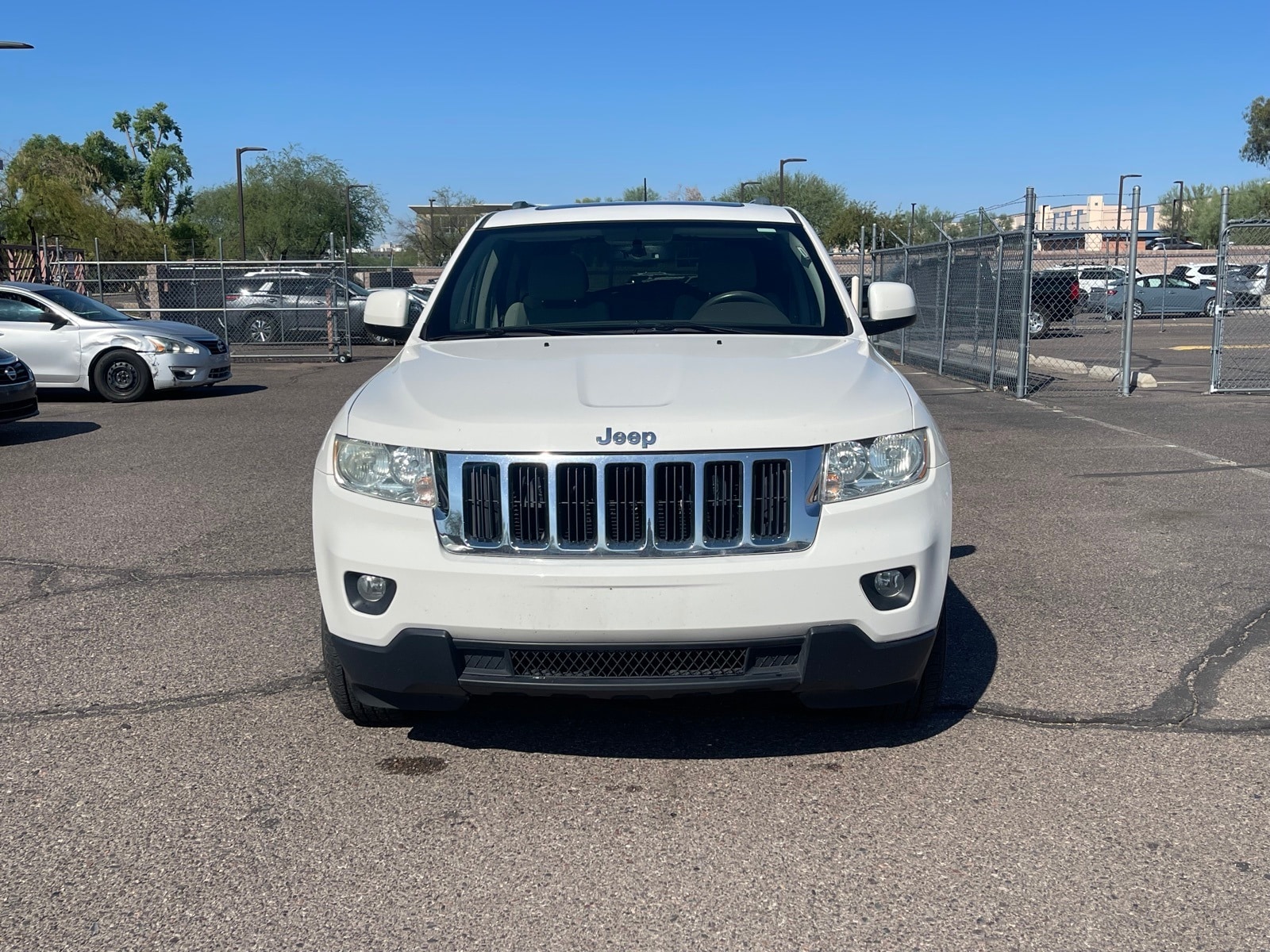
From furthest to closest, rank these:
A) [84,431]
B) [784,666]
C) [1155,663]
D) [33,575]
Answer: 1. [84,431]
2. [33,575]
3. [1155,663]
4. [784,666]

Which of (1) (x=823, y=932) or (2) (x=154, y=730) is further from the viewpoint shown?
(2) (x=154, y=730)

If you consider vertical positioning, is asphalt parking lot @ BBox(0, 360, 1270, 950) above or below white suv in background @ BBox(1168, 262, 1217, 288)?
below

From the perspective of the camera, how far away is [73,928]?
2.96 meters

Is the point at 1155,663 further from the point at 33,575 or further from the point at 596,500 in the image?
the point at 33,575

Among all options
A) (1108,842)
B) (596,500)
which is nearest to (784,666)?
(596,500)

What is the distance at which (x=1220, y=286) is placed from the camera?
47.3 ft

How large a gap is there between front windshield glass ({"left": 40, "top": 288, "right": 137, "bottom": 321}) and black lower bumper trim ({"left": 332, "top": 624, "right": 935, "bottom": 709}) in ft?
47.7

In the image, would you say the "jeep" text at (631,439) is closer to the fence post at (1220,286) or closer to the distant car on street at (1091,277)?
the fence post at (1220,286)

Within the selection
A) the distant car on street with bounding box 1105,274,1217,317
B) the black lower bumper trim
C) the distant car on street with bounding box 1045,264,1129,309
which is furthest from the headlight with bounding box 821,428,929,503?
the distant car on street with bounding box 1105,274,1217,317

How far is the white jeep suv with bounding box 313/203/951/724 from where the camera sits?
3.45m

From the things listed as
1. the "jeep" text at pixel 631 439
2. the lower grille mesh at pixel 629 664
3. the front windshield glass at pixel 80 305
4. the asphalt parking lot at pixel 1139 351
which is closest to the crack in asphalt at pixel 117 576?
the lower grille mesh at pixel 629 664

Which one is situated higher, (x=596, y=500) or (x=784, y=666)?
(x=596, y=500)

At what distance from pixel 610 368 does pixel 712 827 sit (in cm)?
146

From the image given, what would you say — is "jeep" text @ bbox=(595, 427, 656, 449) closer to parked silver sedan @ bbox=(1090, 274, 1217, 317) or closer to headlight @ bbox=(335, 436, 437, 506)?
headlight @ bbox=(335, 436, 437, 506)
